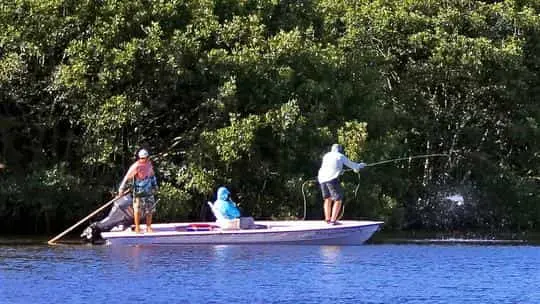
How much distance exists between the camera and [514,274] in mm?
18984

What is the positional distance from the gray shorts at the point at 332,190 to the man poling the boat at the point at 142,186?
3.57 m

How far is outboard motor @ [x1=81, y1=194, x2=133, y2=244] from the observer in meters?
24.9

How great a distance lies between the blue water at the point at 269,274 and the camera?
1642 centimetres

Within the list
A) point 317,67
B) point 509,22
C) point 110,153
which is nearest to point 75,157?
point 110,153

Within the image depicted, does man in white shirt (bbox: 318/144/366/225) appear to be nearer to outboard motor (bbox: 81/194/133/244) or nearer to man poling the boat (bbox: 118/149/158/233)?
man poling the boat (bbox: 118/149/158/233)

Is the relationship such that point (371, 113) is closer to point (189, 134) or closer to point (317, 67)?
point (317, 67)

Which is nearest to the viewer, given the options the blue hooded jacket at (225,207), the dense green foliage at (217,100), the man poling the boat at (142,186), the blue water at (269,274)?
the blue water at (269,274)

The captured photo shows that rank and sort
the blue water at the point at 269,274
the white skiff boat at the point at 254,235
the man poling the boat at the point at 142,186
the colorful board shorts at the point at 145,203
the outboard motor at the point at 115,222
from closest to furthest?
1. the blue water at the point at 269,274
2. the white skiff boat at the point at 254,235
3. the man poling the boat at the point at 142,186
4. the colorful board shorts at the point at 145,203
5. the outboard motor at the point at 115,222

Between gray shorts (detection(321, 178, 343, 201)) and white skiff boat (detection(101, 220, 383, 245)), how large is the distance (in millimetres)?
577

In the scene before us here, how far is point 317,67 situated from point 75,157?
20.5 feet

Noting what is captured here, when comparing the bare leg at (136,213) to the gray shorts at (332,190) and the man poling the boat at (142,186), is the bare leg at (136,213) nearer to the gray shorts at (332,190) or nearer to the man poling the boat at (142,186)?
the man poling the boat at (142,186)

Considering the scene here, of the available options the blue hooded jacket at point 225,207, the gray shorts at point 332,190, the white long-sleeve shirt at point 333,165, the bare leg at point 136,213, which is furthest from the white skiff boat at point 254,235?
the white long-sleeve shirt at point 333,165

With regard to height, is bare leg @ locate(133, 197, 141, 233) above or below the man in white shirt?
below

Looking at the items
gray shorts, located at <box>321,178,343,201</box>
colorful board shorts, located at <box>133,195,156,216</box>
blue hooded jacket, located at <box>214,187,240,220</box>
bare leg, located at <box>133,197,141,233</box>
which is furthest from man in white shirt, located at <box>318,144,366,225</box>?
bare leg, located at <box>133,197,141,233</box>
